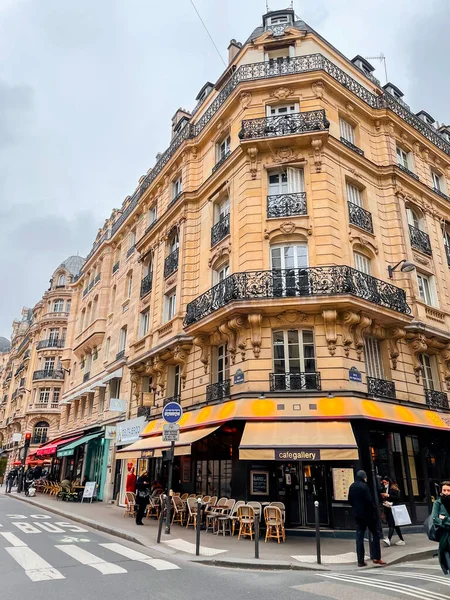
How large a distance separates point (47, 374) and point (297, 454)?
3665 cm

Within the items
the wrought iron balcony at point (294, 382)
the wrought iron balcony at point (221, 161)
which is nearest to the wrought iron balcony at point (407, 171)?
the wrought iron balcony at point (221, 161)

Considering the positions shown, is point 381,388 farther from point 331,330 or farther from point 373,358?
point 331,330

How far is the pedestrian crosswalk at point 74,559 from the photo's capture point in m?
6.80

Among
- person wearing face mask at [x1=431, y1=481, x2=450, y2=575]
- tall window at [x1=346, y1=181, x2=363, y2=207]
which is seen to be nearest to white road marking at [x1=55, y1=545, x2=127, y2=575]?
person wearing face mask at [x1=431, y1=481, x2=450, y2=575]

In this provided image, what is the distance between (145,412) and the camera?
61.6 ft

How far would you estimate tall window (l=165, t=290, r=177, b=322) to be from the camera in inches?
726

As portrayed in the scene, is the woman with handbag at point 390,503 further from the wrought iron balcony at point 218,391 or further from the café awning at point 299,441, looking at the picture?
the wrought iron balcony at point 218,391

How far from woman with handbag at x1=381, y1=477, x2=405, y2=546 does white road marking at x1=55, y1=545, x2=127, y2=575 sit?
6466 mm

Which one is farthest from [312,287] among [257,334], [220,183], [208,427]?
[220,183]

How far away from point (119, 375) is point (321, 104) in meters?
15.4

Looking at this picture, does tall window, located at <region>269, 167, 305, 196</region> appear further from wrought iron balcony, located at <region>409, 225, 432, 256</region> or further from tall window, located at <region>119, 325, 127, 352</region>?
tall window, located at <region>119, 325, 127, 352</region>

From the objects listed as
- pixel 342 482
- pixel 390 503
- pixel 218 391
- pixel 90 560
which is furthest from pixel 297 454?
pixel 90 560

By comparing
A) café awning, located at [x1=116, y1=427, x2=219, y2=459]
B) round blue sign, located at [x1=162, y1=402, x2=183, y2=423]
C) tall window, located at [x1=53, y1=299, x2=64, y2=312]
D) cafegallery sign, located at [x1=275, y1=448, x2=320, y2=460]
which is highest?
tall window, located at [x1=53, y1=299, x2=64, y2=312]

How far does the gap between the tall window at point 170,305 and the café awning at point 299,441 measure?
7.94 m
